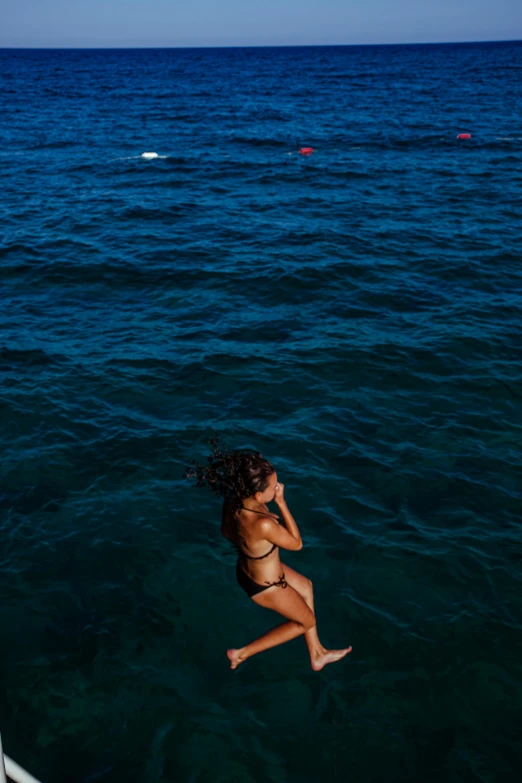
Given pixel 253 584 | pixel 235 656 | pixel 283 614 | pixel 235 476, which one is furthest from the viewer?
pixel 235 656

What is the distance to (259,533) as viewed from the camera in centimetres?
673

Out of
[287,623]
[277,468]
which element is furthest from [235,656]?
[277,468]

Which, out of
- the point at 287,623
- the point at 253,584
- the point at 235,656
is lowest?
the point at 235,656

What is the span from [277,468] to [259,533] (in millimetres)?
6678

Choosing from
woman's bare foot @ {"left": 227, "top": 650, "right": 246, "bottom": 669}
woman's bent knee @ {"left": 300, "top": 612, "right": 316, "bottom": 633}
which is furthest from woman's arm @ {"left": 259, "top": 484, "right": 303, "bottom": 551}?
woman's bare foot @ {"left": 227, "top": 650, "right": 246, "bottom": 669}

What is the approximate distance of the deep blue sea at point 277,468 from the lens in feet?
28.1

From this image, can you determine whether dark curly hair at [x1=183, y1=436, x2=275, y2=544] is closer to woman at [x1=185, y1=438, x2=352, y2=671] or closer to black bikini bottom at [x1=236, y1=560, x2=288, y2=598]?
woman at [x1=185, y1=438, x2=352, y2=671]

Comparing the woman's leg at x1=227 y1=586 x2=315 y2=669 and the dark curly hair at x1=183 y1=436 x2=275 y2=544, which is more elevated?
the dark curly hair at x1=183 y1=436 x2=275 y2=544

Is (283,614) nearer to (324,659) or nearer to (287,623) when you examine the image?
(287,623)

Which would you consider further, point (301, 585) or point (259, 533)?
point (301, 585)

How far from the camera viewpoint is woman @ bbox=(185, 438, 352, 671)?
21.3 ft

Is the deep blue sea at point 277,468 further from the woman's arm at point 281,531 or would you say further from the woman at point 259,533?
the woman's arm at point 281,531

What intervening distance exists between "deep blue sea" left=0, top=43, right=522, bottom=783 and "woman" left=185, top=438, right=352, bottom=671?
1.84m

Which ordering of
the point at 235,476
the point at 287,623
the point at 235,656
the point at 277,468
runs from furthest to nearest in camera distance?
the point at 277,468, the point at 235,656, the point at 287,623, the point at 235,476
